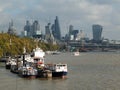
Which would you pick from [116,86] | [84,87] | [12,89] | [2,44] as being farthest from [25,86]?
[2,44]

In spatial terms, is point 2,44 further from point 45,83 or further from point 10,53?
point 45,83

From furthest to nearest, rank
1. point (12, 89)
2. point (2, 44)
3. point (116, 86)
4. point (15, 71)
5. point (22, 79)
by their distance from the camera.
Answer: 1. point (2, 44)
2. point (15, 71)
3. point (22, 79)
4. point (116, 86)
5. point (12, 89)

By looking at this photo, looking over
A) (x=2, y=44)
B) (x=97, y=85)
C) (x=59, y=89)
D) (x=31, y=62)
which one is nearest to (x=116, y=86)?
(x=97, y=85)

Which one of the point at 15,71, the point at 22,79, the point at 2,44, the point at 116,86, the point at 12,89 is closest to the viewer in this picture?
the point at 12,89

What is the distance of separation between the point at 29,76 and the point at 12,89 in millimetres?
18326

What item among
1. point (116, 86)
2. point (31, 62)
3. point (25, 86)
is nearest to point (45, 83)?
point (25, 86)

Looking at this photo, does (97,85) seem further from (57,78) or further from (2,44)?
(2,44)

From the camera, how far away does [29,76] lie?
9188 centimetres

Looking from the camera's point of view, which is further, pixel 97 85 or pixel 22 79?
pixel 22 79

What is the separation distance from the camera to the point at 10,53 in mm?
187000

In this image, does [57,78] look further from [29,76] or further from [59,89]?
[59,89]

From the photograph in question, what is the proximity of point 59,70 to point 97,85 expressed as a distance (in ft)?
44.3

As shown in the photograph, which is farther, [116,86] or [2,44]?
[2,44]

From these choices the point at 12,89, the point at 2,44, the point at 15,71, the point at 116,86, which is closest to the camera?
the point at 12,89
